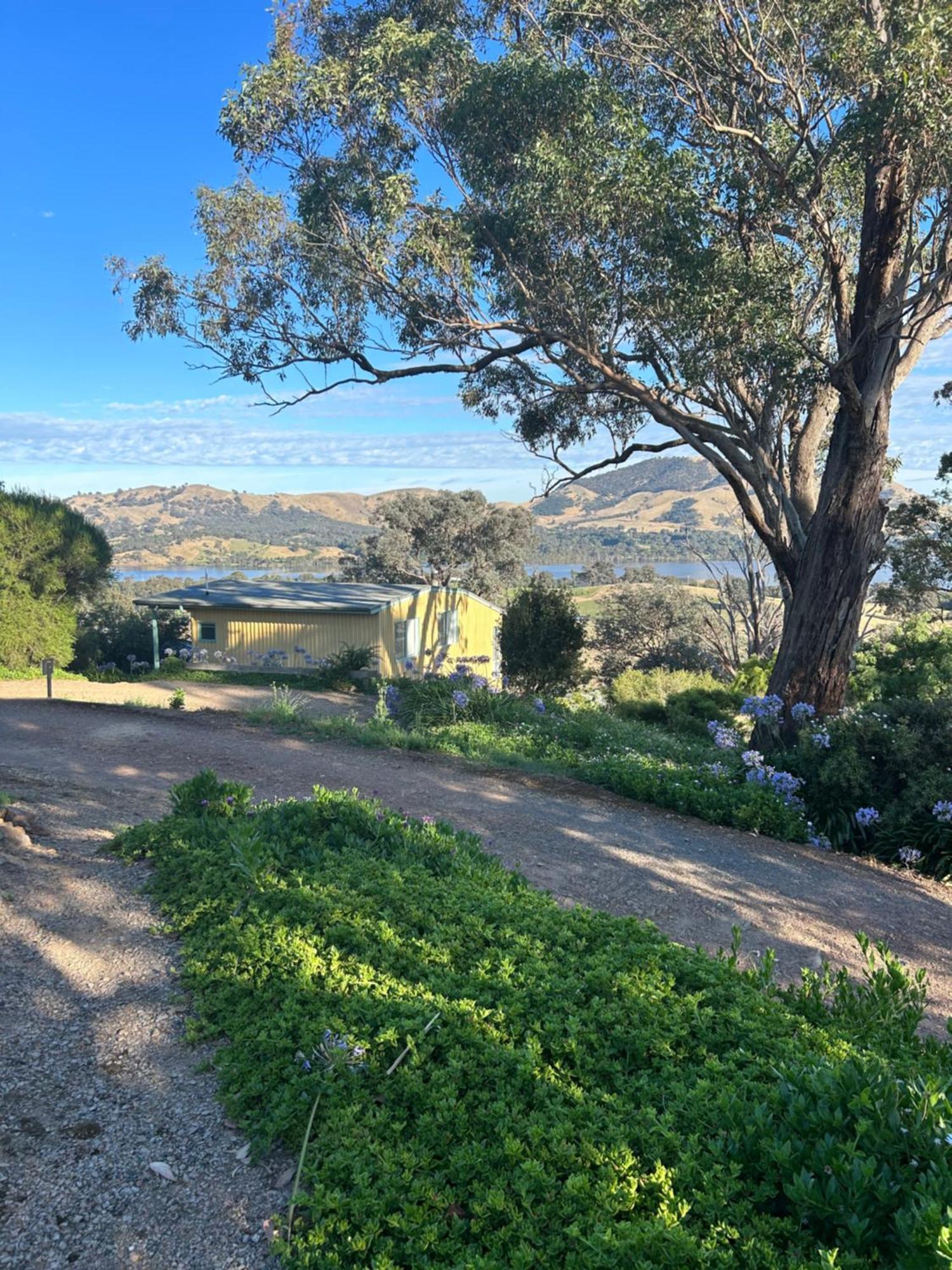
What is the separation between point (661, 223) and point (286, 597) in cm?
1658

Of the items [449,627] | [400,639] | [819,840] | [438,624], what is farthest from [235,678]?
[819,840]

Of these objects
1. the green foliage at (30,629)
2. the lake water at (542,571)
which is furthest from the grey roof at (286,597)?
the lake water at (542,571)

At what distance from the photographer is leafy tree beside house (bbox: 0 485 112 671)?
19.1 meters

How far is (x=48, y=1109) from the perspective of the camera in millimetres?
2658

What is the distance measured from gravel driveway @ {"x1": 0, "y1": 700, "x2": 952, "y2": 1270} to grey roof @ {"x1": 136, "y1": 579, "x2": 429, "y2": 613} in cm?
1219

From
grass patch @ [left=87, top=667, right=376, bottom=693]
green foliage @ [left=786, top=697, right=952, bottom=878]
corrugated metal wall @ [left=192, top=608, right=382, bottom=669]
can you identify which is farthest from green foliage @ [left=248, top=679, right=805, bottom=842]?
corrugated metal wall @ [left=192, top=608, right=382, bottom=669]

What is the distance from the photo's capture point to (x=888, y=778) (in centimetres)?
732

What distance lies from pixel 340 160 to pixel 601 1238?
13.9 m

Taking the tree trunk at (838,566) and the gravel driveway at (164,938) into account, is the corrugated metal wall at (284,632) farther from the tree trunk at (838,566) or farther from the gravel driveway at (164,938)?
the tree trunk at (838,566)

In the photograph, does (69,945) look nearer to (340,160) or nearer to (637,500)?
(340,160)

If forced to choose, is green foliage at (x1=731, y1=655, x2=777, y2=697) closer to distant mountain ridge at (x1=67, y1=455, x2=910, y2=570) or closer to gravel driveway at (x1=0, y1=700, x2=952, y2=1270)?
gravel driveway at (x1=0, y1=700, x2=952, y2=1270)

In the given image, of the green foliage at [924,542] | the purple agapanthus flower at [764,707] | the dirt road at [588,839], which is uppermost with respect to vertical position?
the green foliage at [924,542]

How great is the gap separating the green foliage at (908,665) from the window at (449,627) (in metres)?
13.8

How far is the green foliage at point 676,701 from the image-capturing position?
15539mm
